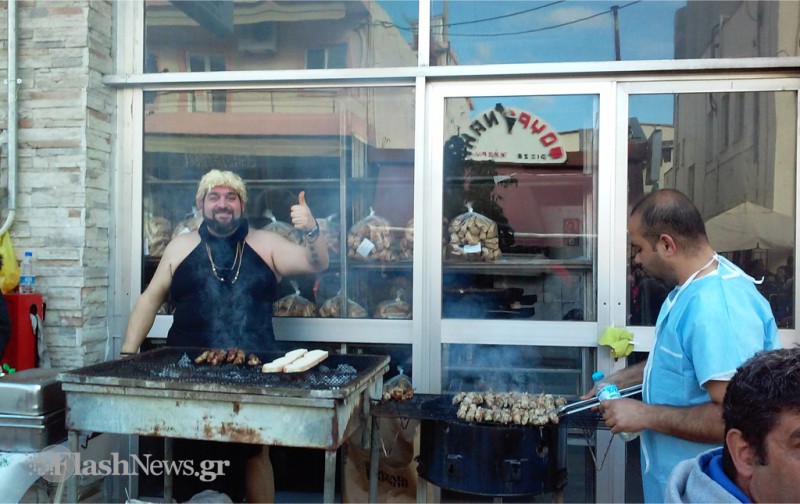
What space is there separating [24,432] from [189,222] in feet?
6.04

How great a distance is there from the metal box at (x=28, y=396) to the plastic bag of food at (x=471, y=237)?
8.16ft

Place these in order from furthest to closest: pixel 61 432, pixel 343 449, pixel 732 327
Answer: pixel 343 449 < pixel 61 432 < pixel 732 327

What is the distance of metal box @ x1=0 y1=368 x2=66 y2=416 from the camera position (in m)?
3.16

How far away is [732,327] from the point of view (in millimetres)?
2238

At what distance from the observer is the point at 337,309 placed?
4.36 meters

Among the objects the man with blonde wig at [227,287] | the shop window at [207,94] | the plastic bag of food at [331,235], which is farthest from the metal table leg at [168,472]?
the shop window at [207,94]

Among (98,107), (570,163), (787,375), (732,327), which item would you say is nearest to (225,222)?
(98,107)

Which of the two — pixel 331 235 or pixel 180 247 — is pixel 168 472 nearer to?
pixel 180 247

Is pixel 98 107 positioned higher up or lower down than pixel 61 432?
higher up

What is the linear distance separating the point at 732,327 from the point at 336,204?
2918 mm

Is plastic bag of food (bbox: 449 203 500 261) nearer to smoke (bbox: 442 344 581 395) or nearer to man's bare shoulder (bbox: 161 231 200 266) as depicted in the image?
smoke (bbox: 442 344 581 395)

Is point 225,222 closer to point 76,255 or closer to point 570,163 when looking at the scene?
point 76,255

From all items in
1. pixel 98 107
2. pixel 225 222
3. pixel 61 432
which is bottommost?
pixel 61 432

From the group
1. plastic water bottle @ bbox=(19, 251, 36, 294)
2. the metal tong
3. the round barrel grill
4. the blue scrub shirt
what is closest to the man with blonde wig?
plastic water bottle @ bbox=(19, 251, 36, 294)
